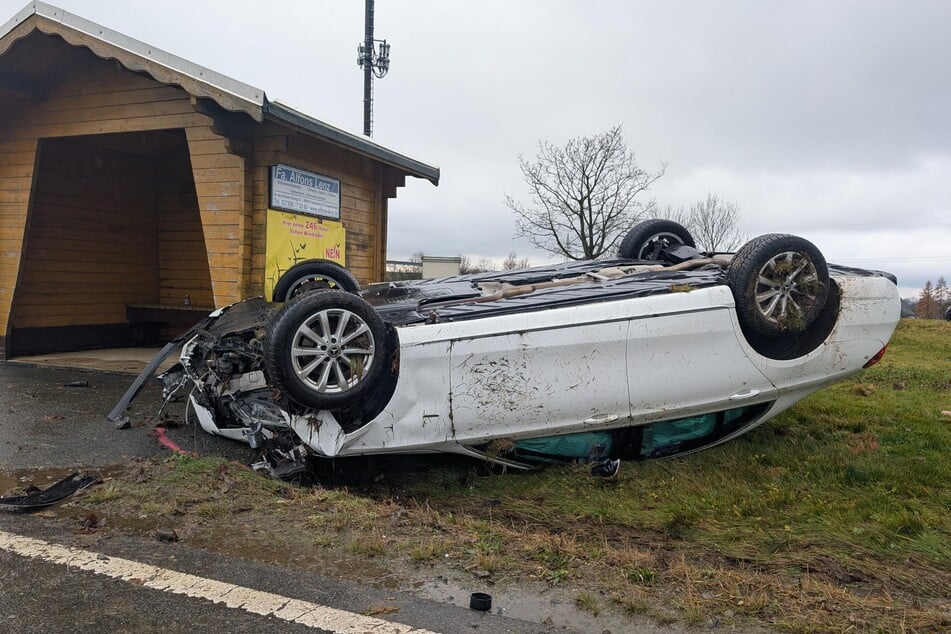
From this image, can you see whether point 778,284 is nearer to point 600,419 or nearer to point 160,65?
point 600,419

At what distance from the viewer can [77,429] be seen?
17.0ft

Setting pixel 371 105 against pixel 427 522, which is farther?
pixel 371 105

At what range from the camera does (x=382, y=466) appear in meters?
4.72

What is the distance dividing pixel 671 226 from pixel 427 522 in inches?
163

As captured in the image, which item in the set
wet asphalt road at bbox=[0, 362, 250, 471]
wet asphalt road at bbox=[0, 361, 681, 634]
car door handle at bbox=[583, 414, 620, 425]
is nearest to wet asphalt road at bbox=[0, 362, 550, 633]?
wet asphalt road at bbox=[0, 361, 681, 634]

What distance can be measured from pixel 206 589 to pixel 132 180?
10.5m

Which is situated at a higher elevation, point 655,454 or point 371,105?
point 371,105

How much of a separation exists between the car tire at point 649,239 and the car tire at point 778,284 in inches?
70.5

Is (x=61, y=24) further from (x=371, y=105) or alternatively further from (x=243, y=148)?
(x=371, y=105)

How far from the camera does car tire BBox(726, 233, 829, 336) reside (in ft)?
14.0

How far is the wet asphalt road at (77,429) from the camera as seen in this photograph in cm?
445

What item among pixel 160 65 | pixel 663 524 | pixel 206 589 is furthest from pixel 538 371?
pixel 160 65

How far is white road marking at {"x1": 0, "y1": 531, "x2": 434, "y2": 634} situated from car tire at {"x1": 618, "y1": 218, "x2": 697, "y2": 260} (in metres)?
4.55

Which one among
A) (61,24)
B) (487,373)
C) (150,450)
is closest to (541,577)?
(487,373)
